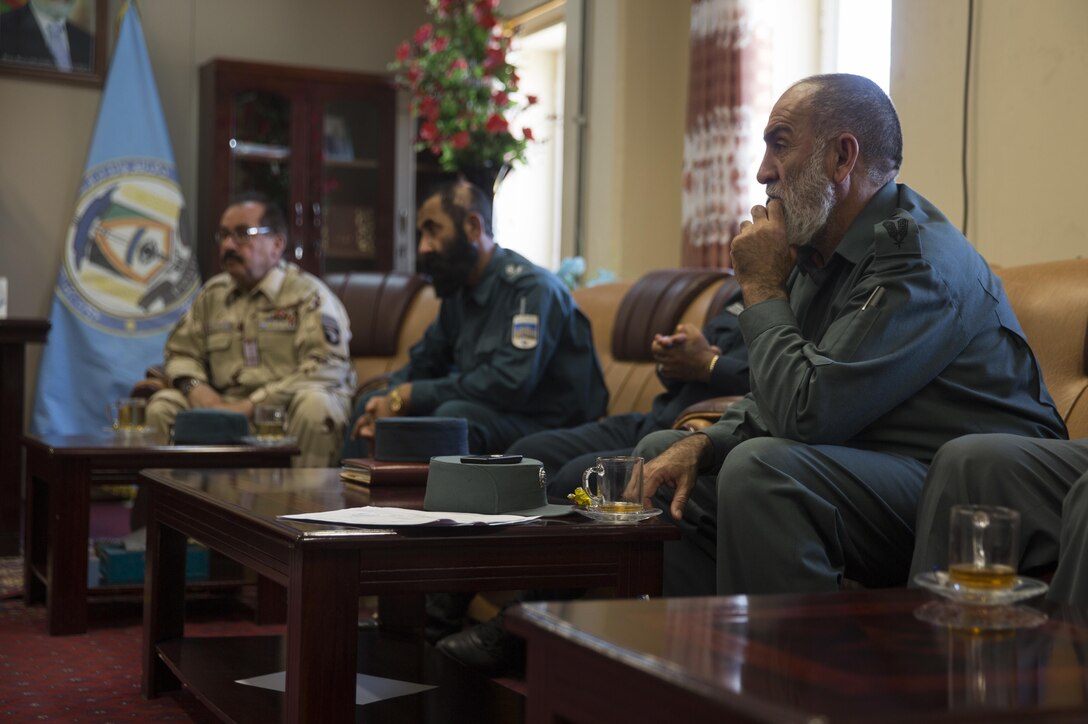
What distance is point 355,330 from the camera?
485cm

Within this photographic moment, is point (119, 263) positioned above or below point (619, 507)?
above

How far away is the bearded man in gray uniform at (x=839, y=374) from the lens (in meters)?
1.68

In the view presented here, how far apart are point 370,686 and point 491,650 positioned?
49 cm

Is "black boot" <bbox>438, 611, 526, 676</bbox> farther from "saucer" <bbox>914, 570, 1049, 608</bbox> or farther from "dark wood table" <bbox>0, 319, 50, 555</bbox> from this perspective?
"dark wood table" <bbox>0, 319, 50, 555</bbox>

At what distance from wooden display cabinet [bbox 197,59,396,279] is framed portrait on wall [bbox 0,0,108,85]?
0.49 metres

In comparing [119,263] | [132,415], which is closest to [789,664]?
[132,415]

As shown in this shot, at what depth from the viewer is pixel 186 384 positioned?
4328mm

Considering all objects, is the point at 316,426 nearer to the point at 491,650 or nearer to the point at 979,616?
the point at 491,650

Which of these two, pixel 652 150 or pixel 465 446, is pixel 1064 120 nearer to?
pixel 465 446

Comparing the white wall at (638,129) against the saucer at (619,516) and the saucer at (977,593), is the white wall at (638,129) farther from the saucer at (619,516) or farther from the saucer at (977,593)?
the saucer at (977,593)

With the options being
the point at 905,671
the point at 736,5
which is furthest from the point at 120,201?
the point at 905,671

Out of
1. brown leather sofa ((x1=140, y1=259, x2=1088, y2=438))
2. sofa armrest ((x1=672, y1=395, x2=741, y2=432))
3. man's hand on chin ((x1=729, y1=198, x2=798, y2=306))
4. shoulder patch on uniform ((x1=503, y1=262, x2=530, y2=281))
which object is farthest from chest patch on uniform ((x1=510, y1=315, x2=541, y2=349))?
man's hand on chin ((x1=729, y1=198, x2=798, y2=306))

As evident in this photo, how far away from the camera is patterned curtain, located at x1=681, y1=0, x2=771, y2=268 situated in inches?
166

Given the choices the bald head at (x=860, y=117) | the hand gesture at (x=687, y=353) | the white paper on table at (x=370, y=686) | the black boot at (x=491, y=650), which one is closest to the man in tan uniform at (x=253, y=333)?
the hand gesture at (x=687, y=353)
